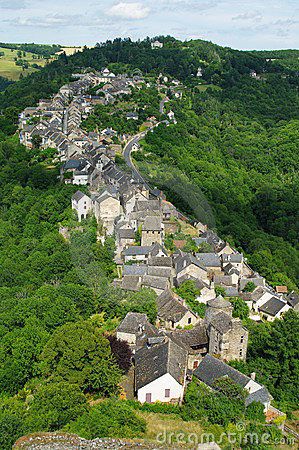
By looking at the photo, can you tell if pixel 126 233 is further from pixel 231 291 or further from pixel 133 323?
pixel 133 323

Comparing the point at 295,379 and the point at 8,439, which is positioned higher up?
the point at 8,439

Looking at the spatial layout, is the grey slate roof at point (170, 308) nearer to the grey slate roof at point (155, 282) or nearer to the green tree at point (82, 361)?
the grey slate roof at point (155, 282)

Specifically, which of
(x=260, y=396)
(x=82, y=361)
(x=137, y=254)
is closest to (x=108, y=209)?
(x=137, y=254)

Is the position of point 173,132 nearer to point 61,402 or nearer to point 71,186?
point 71,186

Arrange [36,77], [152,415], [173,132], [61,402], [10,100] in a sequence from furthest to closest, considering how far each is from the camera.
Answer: [36,77] → [10,100] → [173,132] → [152,415] → [61,402]

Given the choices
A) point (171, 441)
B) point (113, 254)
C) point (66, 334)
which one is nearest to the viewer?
point (171, 441)

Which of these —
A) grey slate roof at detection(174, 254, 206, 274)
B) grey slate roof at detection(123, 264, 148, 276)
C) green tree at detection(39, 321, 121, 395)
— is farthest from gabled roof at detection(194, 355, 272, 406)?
grey slate roof at detection(174, 254, 206, 274)

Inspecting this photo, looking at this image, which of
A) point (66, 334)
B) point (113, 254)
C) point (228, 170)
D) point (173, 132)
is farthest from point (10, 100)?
point (66, 334)
